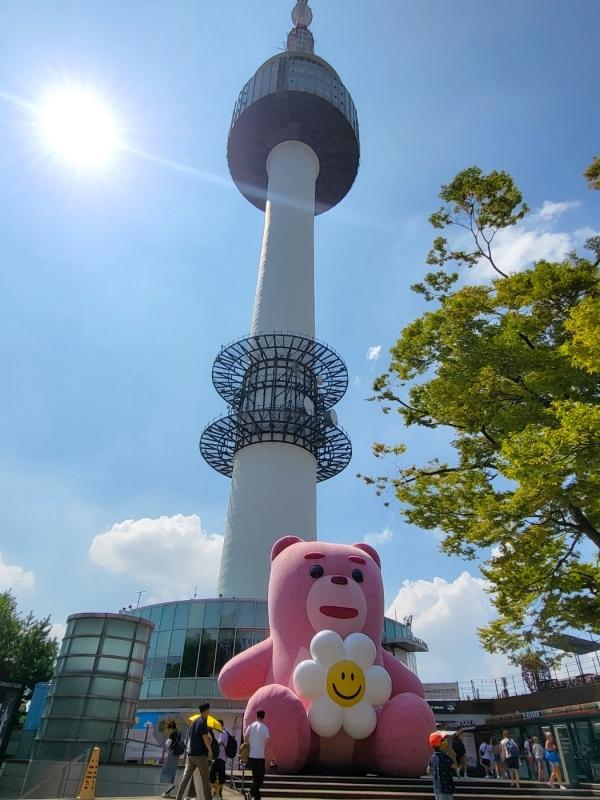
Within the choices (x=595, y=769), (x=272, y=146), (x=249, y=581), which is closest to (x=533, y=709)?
(x=595, y=769)

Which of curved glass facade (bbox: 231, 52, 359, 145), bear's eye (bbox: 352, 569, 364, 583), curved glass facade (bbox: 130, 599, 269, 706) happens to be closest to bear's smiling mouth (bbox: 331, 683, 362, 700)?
bear's eye (bbox: 352, 569, 364, 583)

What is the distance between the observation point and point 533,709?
966 inches

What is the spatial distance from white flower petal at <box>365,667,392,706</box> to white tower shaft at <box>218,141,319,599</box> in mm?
15880

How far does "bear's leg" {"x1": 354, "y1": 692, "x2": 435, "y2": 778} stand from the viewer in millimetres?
10203

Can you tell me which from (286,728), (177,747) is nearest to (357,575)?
(286,728)

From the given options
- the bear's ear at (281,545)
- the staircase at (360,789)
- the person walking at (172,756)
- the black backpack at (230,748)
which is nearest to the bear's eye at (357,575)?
the bear's ear at (281,545)

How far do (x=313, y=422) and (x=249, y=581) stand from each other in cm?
958

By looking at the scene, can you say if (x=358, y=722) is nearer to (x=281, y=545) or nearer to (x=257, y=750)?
(x=257, y=750)

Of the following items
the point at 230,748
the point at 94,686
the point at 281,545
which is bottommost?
the point at 230,748

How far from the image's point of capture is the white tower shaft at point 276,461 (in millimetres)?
27328

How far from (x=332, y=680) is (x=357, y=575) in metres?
2.14

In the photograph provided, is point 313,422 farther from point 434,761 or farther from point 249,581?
point 434,761

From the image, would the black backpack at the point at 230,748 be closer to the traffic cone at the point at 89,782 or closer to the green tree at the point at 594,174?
the traffic cone at the point at 89,782

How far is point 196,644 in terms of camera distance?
2361 centimetres
